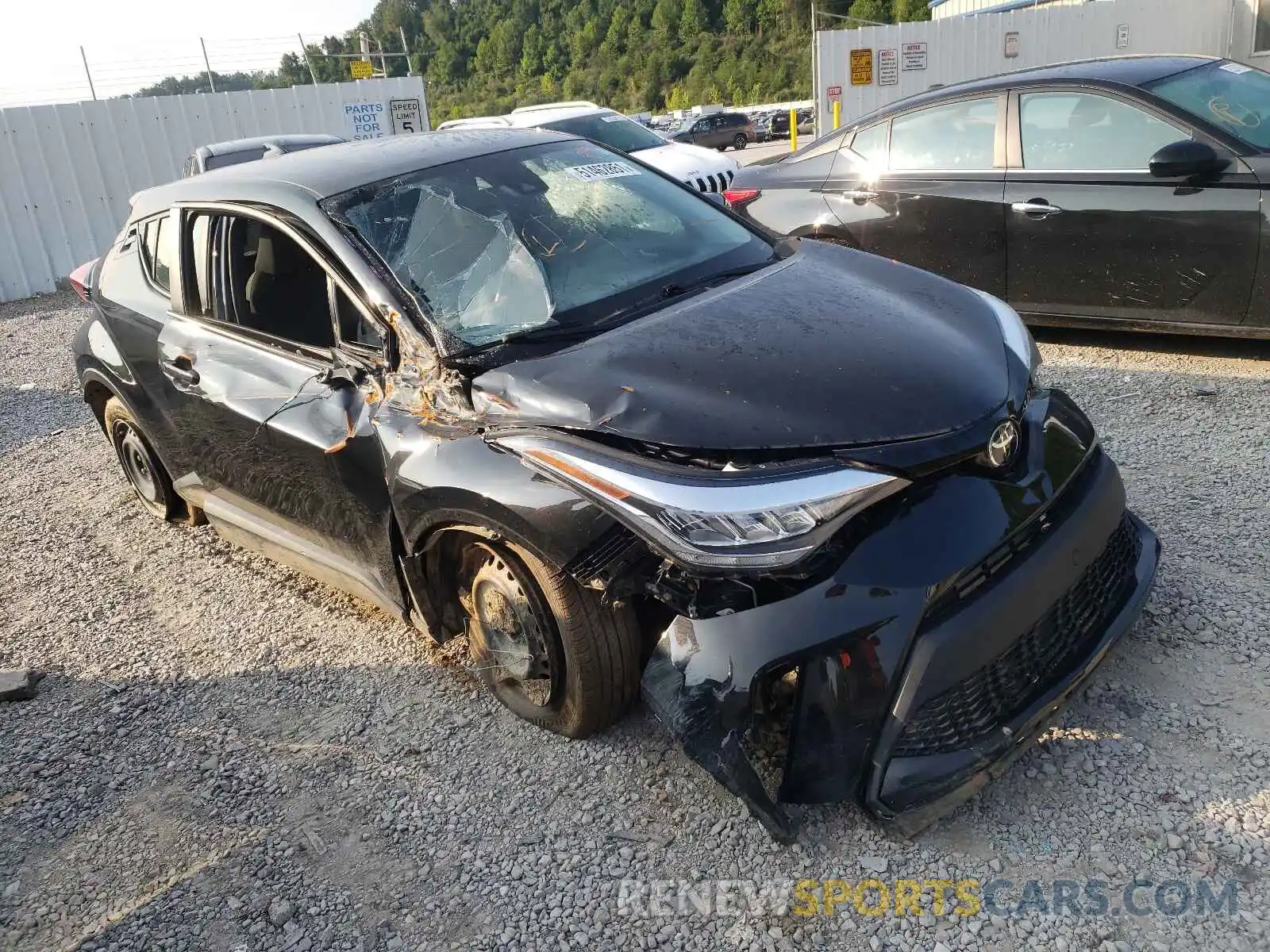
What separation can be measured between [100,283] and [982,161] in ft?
15.0

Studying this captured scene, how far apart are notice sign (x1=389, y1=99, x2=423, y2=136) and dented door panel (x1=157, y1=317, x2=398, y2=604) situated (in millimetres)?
13699

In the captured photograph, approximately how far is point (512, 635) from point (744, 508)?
98cm

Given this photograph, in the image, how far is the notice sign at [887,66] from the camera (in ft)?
53.4

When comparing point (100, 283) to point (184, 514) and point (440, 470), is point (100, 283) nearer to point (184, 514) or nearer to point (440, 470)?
point (184, 514)

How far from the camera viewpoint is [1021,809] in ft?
7.55

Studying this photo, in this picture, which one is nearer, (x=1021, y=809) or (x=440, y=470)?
(x=1021, y=809)

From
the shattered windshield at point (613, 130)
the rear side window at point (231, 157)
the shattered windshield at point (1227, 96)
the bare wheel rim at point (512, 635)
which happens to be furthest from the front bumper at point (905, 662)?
the rear side window at point (231, 157)

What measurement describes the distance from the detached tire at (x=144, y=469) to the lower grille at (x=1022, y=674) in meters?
3.71

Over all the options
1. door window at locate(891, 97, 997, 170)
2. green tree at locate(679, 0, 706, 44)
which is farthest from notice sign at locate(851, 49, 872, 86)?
green tree at locate(679, 0, 706, 44)

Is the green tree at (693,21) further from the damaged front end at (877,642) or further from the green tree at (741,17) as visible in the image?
the damaged front end at (877,642)

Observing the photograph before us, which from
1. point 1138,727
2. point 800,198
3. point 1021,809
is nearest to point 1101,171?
point 800,198

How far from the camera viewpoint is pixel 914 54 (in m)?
16.3

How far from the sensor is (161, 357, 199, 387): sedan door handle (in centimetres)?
348

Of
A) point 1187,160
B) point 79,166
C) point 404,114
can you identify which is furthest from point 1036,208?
point 404,114
